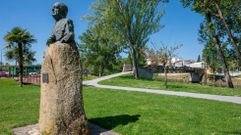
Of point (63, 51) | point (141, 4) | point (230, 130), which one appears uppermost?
point (141, 4)

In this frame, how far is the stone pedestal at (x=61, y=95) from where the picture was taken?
7250 mm

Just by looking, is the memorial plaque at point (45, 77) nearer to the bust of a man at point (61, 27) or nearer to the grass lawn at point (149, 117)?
the bust of a man at point (61, 27)

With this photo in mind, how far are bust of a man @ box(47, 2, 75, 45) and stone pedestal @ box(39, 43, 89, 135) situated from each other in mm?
175

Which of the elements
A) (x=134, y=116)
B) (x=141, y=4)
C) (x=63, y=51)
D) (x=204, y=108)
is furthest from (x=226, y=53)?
(x=63, y=51)

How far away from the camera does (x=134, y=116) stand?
9.48 metres

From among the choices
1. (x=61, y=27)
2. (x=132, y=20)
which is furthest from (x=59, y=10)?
(x=132, y=20)

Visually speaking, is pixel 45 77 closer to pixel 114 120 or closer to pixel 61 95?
pixel 61 95

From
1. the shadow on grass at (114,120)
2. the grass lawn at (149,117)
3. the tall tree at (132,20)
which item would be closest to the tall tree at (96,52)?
the tall tree at (132,20)

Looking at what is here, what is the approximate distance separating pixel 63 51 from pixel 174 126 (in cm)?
365

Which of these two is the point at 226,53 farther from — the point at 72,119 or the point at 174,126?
the point at 72,119

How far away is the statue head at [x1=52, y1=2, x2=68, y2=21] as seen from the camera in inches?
301

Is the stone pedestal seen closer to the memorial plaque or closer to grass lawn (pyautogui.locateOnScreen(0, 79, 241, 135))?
the memorial plaque

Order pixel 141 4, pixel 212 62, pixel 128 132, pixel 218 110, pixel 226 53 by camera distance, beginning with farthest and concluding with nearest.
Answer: pixel 212 62 < pixel 226 53 < pixel 141 4 < pixel 218 110 < pixel 128 132

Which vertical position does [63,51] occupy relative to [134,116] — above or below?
above
